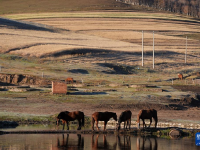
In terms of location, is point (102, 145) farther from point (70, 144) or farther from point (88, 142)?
point (70, 144)

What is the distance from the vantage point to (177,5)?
181875 millimetres

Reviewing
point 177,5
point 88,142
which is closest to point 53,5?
point 177,5

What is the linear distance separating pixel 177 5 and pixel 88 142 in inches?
6383

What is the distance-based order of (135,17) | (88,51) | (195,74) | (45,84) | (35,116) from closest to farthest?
(35,116) → (45,84) → (195,74) → (88,51) → (135,17)

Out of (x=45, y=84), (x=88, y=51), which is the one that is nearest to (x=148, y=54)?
(x=88, y=51)

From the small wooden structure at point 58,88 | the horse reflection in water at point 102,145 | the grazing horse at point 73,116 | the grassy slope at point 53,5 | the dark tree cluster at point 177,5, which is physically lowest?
the horse reflection in water at point 102,145

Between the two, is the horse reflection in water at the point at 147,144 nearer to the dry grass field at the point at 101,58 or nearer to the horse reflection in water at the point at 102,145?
the horse reflection in water at the point at 102,145

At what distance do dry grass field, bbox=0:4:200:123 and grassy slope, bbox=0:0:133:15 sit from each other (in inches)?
221

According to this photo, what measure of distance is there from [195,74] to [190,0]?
382ft

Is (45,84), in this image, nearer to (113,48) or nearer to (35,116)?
(35,116)

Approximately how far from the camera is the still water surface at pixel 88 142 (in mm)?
22305

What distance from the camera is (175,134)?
2647 centimetres

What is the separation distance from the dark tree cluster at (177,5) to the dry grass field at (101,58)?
22.6 metres

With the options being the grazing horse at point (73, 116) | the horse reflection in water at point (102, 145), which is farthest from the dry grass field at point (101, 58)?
the horse reflection in water at point (102, 145)
